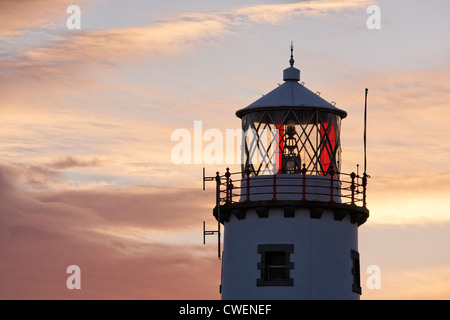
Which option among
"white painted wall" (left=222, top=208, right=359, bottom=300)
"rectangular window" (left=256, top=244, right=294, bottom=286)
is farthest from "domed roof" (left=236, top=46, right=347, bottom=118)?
"rectangular window" (left=256, top=244, right=294, bottom=286)

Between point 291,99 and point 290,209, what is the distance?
453 centimetres

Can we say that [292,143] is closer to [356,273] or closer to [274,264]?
[274,264]

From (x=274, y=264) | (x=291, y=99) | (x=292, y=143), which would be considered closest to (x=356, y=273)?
(x=274, y=264)

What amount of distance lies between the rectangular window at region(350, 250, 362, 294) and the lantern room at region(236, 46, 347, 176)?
3461 millimetres

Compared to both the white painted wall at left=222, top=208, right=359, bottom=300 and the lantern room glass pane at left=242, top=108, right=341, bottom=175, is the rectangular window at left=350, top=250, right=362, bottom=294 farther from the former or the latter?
the lantern room glass pane at left=242, top=108, right=341, bottom=175

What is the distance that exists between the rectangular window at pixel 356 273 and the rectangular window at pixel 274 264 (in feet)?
9.61

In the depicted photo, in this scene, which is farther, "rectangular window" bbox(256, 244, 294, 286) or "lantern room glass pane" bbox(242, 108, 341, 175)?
"lantern room glass pane" bbox(242, 108, 341, 175)

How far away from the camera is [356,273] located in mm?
62812

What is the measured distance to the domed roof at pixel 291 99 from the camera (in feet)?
205

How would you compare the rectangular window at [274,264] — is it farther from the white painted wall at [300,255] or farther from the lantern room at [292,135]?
the lantern room at [292,135]

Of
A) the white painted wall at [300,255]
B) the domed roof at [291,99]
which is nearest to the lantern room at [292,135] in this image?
the domed roof at [291,99]

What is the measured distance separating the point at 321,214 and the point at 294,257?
2014 millimetres

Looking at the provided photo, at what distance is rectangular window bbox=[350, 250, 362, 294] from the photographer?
62.4 metres
